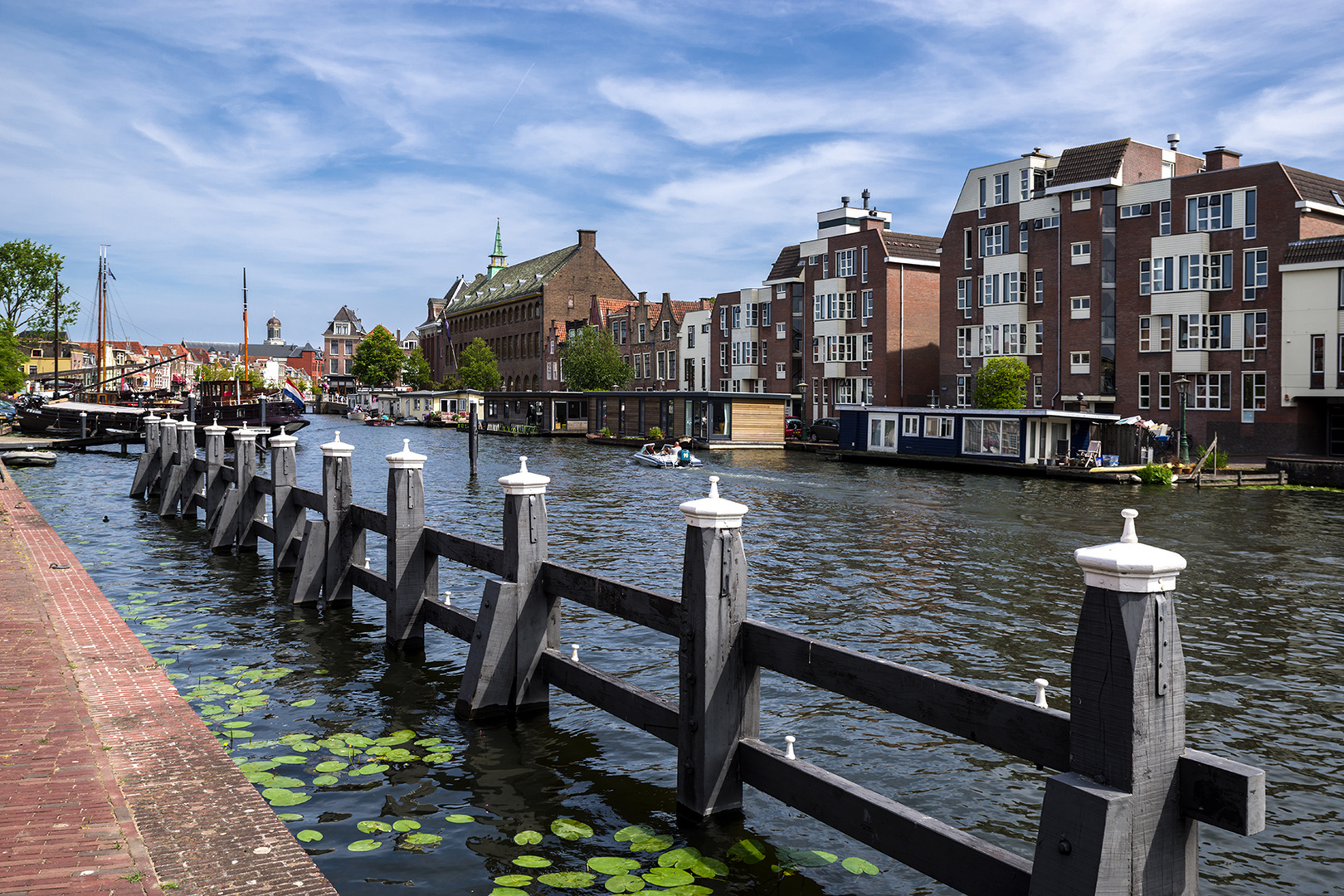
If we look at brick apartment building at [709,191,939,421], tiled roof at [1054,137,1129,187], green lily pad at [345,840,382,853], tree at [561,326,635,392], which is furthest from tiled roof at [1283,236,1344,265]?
tree at [561,326,635,392]

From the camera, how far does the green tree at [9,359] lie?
190 ft

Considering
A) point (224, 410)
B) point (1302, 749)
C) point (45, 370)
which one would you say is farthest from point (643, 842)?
point (45, 370)

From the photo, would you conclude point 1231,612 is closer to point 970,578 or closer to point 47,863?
point 970,578

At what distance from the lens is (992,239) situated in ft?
196

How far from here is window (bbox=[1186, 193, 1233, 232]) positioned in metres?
47.8

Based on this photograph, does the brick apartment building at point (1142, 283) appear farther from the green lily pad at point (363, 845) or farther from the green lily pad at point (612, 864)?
the green lily pad at point (363, 845)

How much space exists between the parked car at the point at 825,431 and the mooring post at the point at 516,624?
54822 mm

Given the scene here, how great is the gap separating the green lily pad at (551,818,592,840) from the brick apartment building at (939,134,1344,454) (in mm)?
48236

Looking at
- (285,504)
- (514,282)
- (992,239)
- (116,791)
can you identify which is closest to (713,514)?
(116,791)

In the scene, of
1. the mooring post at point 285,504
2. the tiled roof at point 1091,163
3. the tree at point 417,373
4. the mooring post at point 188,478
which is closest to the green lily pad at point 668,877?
the mooring post at point 285,504

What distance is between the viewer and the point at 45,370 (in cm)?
14038

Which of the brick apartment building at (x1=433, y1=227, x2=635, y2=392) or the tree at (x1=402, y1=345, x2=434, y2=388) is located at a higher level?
the brick apartment building at (x1=433, y1=227, x2=635, y2=392)

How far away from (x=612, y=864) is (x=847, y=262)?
68.0m

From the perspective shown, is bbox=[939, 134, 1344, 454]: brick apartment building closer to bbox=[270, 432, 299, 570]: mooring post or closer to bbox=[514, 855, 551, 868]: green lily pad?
bbox=[270, 432, 299, 570]: mooring post
